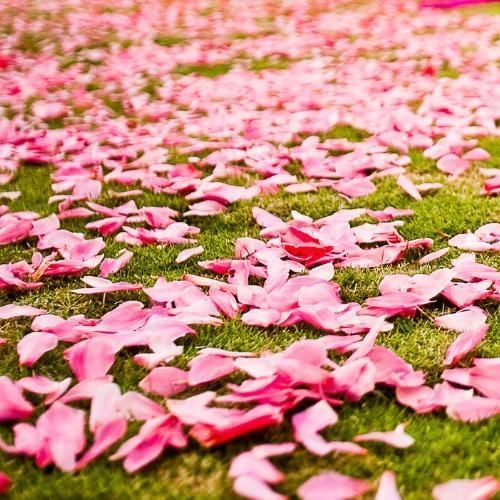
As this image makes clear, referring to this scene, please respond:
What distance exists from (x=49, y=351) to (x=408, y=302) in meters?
0.80

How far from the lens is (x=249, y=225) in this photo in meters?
2.36

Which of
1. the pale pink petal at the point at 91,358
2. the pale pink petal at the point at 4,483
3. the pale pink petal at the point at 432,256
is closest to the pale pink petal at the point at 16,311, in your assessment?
the pale pink petal at the point at 91,358

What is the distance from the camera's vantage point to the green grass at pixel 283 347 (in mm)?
1130

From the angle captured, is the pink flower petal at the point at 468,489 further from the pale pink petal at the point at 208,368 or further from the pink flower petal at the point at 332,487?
the pale pink petal at the point at 208,368

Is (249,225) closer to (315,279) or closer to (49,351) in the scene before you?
(315,279)

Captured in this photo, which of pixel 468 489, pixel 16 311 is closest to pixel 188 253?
pixel 16 311

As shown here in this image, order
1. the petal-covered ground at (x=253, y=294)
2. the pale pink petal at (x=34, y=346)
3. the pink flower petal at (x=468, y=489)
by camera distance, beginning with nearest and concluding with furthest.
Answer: the pink flower petal at (x=468, y=489) < the petal-covered ground at (x=253, y=294) < the pale pink petal at (x=34, y=346)

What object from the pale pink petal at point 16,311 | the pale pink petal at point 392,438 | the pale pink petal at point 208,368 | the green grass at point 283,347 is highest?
the pale pink petal at point 208,368

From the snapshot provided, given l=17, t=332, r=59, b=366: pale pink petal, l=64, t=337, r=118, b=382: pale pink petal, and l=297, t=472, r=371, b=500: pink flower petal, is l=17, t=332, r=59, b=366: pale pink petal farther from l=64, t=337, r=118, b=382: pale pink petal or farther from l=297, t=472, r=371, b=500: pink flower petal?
l=297, t=472, r=371, b=500: pink flower petal

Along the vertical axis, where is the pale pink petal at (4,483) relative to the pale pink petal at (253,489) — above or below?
below

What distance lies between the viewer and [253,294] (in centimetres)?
172

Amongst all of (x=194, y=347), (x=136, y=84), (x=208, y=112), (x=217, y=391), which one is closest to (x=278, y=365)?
(x=217, y=391)

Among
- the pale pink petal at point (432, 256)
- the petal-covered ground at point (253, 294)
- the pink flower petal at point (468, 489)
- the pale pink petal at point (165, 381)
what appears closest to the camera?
the pink flower petal at point (468, 489)

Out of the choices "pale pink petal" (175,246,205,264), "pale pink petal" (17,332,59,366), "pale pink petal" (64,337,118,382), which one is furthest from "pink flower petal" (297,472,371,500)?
"pale pink petal" (175,246,205,264)
